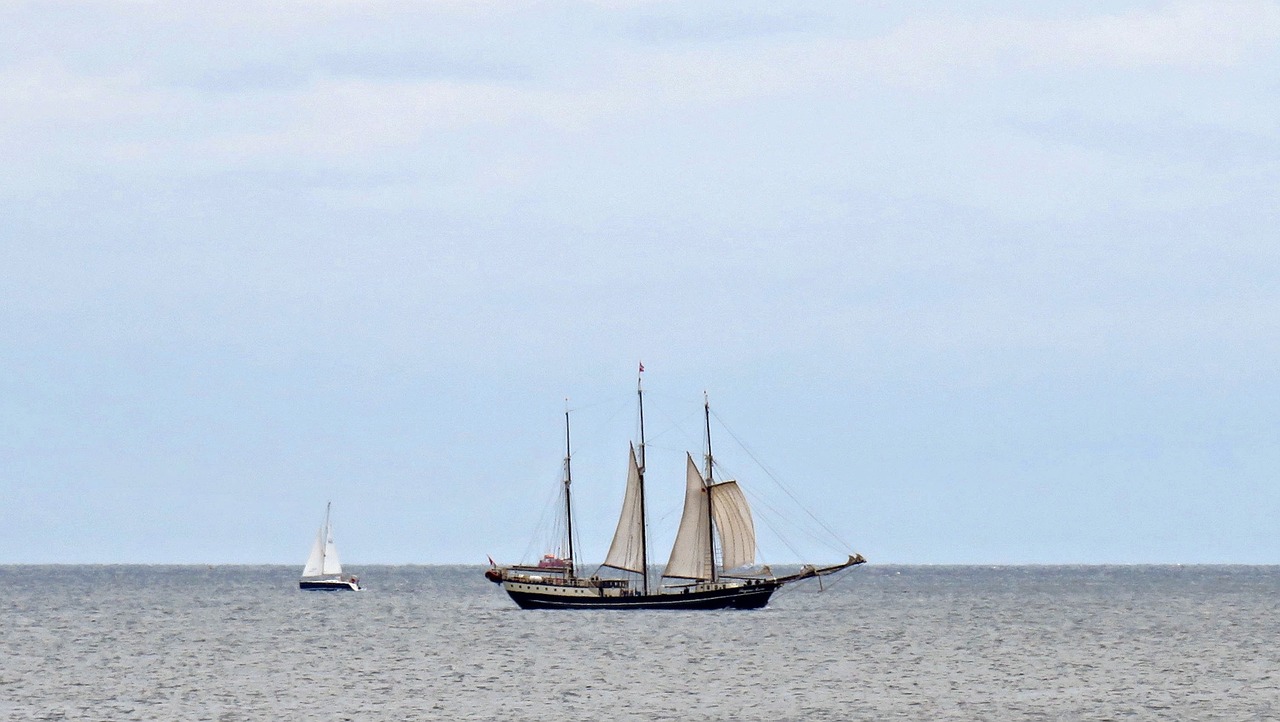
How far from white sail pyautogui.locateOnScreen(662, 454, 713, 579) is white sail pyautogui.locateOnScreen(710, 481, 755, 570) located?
1133mm

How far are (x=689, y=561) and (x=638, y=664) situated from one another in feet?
122

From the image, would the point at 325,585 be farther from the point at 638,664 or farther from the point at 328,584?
the point at 638,664

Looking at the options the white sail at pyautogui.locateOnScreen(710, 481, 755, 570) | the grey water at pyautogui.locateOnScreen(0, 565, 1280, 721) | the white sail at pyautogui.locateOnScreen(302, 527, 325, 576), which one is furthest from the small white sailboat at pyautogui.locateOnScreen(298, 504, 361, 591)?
the white sail at pyautogui.locateOnScreen(710, 481, 755, 570)

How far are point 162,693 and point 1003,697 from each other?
Answer: 95.9ft

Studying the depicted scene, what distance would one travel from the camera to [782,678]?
6756cm

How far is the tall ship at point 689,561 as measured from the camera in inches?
4313

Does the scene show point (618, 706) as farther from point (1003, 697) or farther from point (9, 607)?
point (9, 607)

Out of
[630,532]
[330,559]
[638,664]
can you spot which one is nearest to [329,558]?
[330,559]

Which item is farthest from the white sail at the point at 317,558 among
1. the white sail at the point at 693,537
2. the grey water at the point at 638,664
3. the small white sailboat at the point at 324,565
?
the white sail at the point at 693,537

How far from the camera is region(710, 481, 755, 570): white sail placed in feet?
357

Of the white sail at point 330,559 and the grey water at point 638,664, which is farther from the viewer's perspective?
the white sail at point 330,559


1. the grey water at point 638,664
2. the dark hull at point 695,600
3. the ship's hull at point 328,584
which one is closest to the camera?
the grey water at point 638,664

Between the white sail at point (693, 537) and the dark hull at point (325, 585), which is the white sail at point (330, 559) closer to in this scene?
the dark hull at point (325, 585)

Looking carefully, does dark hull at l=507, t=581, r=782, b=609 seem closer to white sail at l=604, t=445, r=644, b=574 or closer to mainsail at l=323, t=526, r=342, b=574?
white sail at l=604, t=445, r=644, b=574
